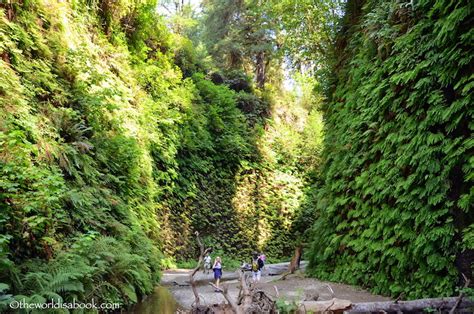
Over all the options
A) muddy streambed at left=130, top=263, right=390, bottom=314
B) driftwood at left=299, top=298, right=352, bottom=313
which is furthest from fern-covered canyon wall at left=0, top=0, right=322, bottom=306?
driftwood at left=299, top=298, right=352, bottom=313

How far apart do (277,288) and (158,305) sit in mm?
3314

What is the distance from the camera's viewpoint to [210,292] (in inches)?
368

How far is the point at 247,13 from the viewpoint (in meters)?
23.5

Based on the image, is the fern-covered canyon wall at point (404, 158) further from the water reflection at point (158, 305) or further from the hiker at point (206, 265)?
the water reflection at point (158, 305)

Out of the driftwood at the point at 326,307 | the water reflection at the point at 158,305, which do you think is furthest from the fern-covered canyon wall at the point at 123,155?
the driftwood at the point at 326,307

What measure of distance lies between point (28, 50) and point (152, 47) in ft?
30.8

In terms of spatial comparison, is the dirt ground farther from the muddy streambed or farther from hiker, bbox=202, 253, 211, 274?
hiker, bbox=202, 253, 211, 274

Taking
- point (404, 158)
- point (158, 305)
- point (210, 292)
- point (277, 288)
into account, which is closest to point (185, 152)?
point (210, 292)

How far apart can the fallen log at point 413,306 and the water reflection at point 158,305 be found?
3.61m

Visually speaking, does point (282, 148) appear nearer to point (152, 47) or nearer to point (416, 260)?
point (152, 47)

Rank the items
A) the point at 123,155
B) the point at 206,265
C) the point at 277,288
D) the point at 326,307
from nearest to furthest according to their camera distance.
Answer: the point at 326,307
the point at 277,288
the point at 123,155
the point at 206,265

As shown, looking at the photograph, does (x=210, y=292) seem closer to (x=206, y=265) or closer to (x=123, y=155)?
(x=206, y=265)

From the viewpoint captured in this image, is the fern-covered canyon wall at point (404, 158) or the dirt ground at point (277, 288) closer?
the fern-covered canyon wall at point (404, 158)

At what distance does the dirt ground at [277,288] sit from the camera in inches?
304
